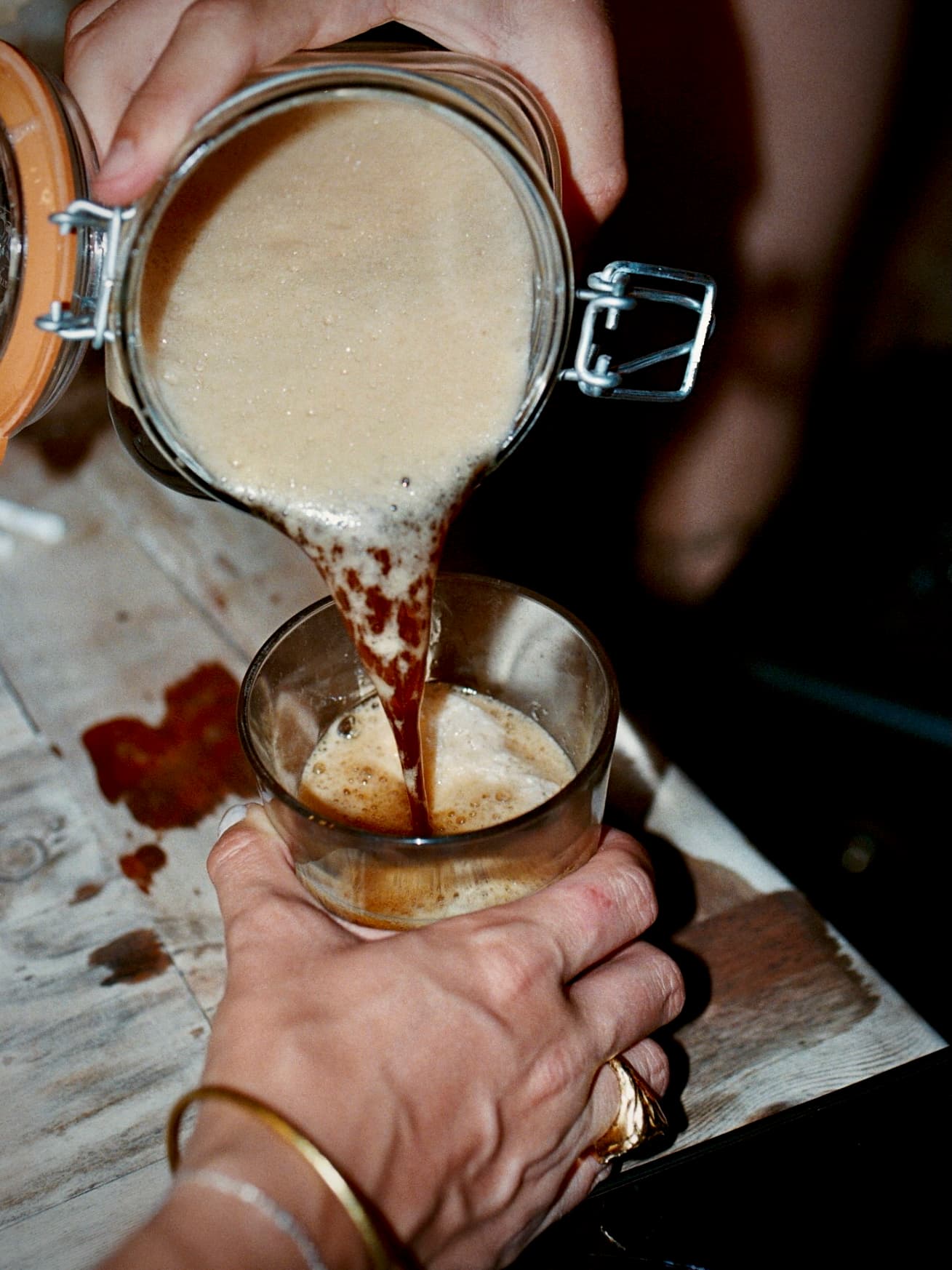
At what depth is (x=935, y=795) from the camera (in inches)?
52.8

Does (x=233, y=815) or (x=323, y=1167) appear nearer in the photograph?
(x=323, y=1167)

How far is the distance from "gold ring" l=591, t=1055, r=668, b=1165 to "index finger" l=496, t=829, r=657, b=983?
0.19 ft

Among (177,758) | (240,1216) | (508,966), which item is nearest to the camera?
(240,1216)

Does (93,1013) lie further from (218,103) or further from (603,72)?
(603,72)

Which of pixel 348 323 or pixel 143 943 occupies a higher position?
pixel 348 323

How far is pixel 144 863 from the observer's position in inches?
30.1

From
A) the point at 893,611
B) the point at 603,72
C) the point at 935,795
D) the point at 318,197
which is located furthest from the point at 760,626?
the point at 318,197

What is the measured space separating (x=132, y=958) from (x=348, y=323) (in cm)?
43

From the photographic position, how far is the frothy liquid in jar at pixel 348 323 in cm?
52

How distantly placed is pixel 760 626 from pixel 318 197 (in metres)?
1.10

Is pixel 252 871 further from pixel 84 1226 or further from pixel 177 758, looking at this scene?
pixel 177 758

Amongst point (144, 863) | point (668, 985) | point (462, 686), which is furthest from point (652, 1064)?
point (144, 863)

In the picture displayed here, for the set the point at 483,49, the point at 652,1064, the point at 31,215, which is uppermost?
the point at 483,49

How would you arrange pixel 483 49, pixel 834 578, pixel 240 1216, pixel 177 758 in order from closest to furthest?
pixel 240 1216
pixel 483 49
pixel 177 758
pixel 834 578
